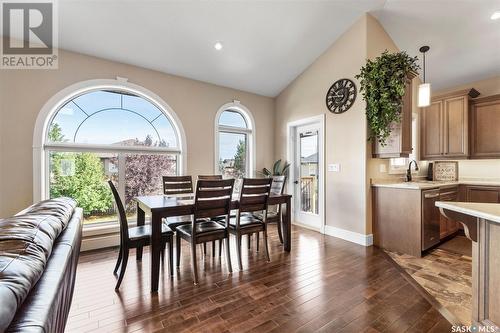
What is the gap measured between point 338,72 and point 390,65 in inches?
35.1

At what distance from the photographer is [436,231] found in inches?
128

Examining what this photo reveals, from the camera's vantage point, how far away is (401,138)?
3.25 meters

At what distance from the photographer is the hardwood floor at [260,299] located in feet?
5.68

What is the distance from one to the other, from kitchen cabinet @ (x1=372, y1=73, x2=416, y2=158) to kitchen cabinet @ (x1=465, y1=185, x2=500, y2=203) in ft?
5.55

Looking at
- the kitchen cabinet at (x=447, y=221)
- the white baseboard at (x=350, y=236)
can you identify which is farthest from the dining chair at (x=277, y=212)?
Result: the kitchen cabinet at (x=447, y=221)

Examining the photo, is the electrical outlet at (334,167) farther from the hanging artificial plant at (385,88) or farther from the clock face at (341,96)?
the clock face at (341,96)

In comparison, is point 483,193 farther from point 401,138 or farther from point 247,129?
point 247,129

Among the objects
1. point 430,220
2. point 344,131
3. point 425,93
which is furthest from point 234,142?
point 430,220

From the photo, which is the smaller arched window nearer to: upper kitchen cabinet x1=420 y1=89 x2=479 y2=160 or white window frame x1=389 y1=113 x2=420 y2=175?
white window frame x1=389 y1=113 x2=420 y2=175

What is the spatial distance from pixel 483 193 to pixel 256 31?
15.0 feet

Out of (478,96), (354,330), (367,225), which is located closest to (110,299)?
(354,330)

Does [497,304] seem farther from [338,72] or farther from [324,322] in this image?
[338,72]

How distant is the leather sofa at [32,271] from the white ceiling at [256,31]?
273cm

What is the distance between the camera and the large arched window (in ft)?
10.6
